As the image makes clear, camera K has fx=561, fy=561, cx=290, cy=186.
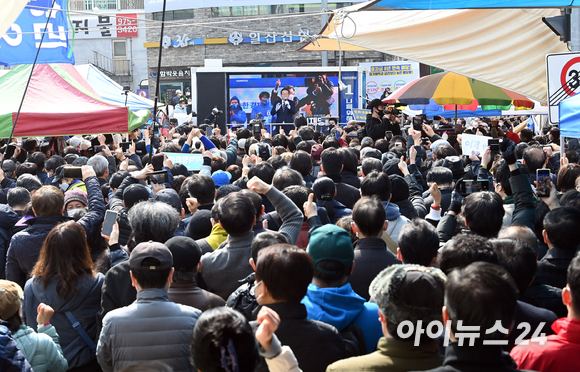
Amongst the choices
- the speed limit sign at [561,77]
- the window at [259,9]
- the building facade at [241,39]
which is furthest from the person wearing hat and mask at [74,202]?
the window at [259,9]

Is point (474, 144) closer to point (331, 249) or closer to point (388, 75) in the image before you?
point (331, 249)

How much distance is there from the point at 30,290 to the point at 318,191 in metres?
2.25

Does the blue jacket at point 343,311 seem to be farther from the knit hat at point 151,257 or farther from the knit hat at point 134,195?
the knit hat at point 134,195

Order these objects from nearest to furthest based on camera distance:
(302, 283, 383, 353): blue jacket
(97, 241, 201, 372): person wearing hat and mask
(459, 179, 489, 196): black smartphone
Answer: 1. (97, 241, 201, 372): person wearing hat and mask
2. (302, 283, 383, 353): blue jacket
3. (459, 179, 489, 196): black smartphone

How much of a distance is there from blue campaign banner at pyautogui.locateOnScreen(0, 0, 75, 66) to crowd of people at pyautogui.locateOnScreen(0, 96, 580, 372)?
2549mm

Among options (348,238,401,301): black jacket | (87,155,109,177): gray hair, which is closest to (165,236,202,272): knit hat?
(348,238,401,301): black jacket

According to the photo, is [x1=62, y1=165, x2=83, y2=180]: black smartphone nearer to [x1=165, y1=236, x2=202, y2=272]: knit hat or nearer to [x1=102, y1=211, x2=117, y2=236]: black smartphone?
[x1=102, y1=211, x2=117, y2=236]: black smartphone

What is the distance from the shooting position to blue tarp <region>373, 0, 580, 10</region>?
4511 millimetres

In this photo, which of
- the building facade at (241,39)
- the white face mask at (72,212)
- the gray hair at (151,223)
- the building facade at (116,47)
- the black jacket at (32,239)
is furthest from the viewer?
the building facade at (116,47)

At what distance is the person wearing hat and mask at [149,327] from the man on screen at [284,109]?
14.9 meters

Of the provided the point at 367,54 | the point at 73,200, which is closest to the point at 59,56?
the point at 73,200

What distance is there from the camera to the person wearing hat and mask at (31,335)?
253 centimetres

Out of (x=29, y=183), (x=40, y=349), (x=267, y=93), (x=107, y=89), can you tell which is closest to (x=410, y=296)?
(x=40, y=349)

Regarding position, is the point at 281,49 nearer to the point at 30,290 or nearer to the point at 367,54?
the point at 367,54
